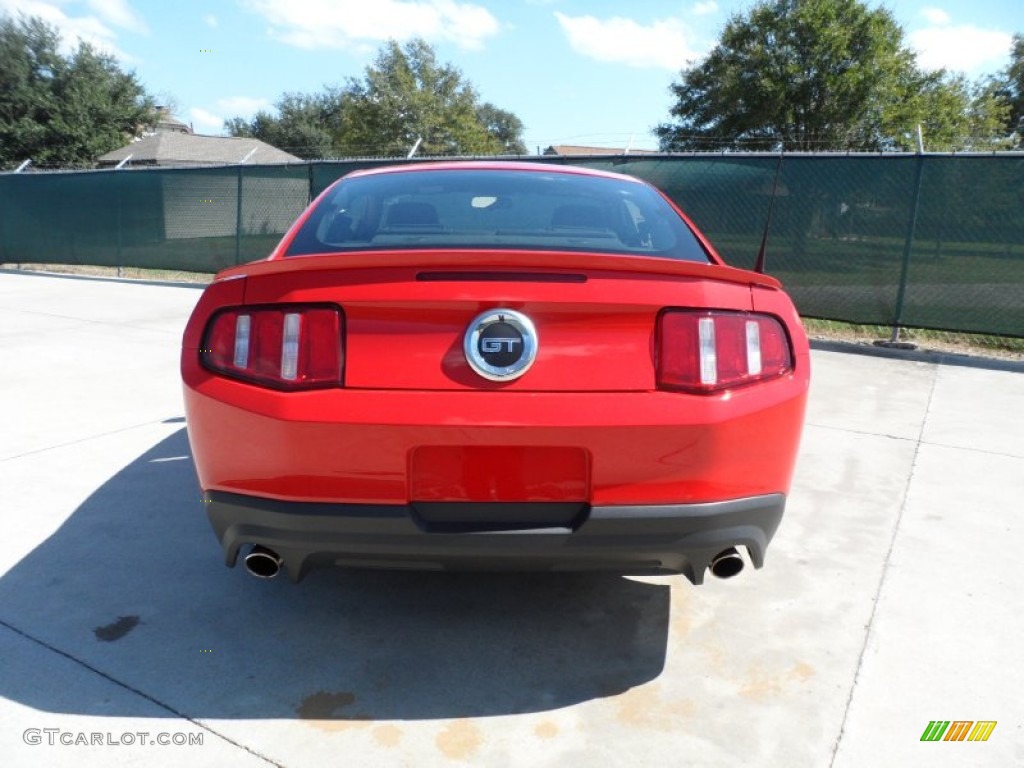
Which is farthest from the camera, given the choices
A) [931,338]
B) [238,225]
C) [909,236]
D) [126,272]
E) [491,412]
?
[126,272]

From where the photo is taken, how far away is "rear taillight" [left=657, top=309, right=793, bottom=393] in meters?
2.08

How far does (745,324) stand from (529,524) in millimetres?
787

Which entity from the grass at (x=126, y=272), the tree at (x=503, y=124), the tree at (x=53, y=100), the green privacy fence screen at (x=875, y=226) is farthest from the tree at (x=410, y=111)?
the tree at (x=503, y=124)

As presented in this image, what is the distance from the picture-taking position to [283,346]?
2098 mm

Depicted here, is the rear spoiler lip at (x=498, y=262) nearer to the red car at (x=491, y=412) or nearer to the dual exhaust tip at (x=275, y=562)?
the red car at (x=491, y=412)

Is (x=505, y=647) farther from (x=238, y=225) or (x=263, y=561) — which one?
(x=238, y=225)

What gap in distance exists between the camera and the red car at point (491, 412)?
6.62ft

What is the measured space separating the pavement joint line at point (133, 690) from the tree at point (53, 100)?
117 feet

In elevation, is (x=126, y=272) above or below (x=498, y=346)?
below

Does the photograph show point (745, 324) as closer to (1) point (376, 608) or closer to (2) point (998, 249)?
(1) point (376, 608)

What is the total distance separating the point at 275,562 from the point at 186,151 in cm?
4549

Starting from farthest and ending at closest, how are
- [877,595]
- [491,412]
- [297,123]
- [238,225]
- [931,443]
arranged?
1. [297,123]
2. [238,225]
3. [931,443]
4. [877,595]
5. [491,412]

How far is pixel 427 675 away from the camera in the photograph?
2.40 metres

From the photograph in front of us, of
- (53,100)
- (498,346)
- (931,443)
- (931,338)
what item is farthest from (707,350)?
(53,100)
